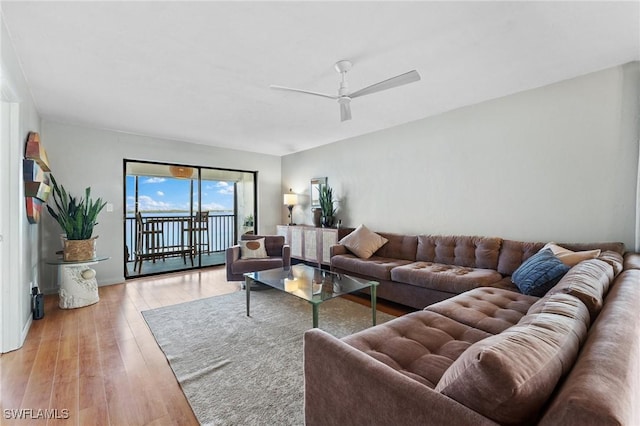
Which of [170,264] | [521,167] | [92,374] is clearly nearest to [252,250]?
[92,374]

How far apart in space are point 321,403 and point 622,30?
3124 mm

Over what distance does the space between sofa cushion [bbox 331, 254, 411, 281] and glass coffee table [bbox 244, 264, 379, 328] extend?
501mm

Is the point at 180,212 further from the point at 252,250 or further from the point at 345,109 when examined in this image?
the point at 345,109

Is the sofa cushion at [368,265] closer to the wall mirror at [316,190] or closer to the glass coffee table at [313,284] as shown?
the glass coffee table at [313,284]

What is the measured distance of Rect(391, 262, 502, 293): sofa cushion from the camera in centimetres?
273

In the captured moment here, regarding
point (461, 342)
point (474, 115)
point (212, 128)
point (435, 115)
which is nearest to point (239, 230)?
point (212, 128)

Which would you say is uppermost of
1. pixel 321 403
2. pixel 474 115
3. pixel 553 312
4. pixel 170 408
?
pixel 474 115

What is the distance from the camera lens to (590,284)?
1.40 m

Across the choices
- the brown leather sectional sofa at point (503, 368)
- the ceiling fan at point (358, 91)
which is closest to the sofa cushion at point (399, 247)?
the ceiling fan at point (358, 91)

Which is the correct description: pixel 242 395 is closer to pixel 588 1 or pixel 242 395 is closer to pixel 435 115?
pixel 588 1

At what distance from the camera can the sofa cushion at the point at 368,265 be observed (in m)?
3.46

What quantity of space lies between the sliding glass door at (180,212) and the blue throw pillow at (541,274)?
5.09 m

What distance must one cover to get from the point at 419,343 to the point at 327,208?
3729 millimetres

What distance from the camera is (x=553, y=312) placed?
3.57 feet
